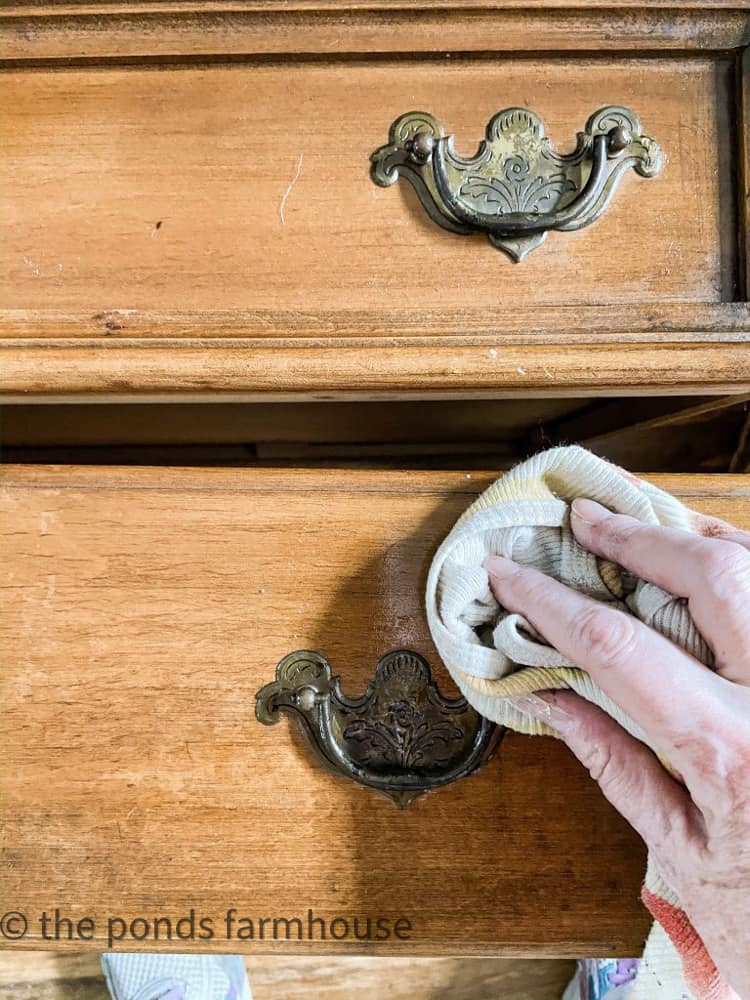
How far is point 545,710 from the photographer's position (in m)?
0.33

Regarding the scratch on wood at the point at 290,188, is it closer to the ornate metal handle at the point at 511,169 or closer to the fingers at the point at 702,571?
the ornate metal handle at the point at 511,169

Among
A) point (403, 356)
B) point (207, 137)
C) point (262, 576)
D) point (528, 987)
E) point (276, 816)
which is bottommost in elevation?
point (528, 987)

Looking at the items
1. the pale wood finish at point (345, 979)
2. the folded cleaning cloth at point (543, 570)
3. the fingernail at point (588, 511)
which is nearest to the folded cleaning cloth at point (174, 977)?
the pale wood finish at point (345, 979)

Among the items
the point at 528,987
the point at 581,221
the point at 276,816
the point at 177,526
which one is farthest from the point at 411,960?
the point at 581,221

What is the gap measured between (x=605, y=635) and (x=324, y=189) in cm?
25

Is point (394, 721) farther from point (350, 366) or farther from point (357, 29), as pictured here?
point (357, 29)

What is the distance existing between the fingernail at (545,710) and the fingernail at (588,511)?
0.08 metres

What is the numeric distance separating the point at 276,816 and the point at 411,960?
1.40ft

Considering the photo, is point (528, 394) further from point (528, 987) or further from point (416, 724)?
point (528, 987)

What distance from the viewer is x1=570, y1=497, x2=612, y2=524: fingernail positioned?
33cm

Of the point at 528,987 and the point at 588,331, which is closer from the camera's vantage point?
the point at 588,331

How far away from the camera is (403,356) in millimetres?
368

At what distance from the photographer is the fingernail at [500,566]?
0.34m

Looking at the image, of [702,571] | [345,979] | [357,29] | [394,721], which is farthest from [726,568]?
[345,979]
